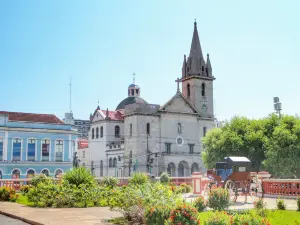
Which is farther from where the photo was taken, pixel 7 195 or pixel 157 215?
pixel 7 195

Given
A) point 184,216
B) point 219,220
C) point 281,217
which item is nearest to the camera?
point 219,220

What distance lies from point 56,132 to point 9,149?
5.59 metres

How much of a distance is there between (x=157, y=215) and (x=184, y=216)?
100 cm

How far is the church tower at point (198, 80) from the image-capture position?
247ft

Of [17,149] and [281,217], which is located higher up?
[17,149]

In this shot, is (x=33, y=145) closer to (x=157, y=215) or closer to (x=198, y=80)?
(x=198, y=80)

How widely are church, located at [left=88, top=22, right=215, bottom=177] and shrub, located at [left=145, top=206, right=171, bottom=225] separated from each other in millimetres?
52273

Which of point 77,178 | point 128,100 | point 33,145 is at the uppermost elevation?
point 128,100

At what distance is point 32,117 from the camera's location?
49656 millimetres

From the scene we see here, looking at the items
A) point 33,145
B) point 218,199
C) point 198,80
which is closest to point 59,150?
point 33,145

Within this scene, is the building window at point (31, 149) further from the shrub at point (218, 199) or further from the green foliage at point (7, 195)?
the shrub at point (218, 199)

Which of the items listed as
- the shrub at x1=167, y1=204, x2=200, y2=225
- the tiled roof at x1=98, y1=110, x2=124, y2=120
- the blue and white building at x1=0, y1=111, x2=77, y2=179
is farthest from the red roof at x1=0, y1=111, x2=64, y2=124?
the shrub at x1=167, y1=204, x2=200, y2=225

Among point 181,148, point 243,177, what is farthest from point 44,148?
point 243,177

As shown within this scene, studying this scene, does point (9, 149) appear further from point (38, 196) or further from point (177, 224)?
point (177, 224)
